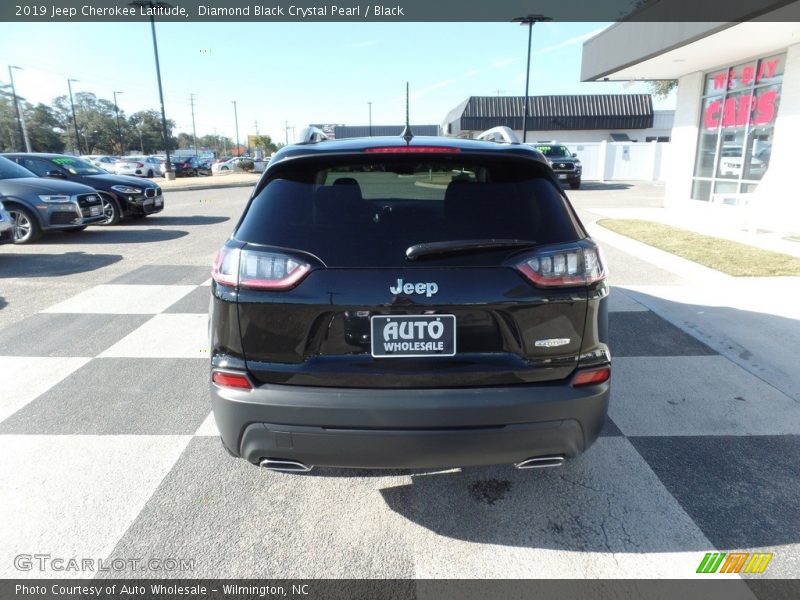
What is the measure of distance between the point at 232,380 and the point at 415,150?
1321 mm

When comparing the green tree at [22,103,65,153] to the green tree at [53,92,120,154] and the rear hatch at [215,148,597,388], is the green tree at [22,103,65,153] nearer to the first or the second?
the green tree at [53,92,120,154]

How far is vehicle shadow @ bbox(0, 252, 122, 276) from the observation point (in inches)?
301

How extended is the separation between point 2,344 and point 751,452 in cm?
608

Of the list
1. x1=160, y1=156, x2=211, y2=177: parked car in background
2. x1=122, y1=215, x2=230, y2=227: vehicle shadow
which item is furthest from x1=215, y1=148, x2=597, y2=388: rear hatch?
x1=160, y1=156, x2=211, y2=177: parked car in background

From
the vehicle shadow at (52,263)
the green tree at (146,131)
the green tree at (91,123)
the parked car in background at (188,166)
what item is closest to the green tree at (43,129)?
the green tree at (91,123)

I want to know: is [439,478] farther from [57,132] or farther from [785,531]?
[57,132]

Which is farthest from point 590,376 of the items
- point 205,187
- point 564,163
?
point 205,187

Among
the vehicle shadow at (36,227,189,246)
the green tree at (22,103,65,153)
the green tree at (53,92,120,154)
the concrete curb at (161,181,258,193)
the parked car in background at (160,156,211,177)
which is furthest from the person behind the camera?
the green tree at (53,92,120,154)

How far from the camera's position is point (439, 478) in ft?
9.52

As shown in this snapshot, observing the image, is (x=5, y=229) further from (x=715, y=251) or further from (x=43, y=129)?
(x=43, y=129)

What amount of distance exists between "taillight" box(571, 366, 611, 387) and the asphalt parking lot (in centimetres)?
77

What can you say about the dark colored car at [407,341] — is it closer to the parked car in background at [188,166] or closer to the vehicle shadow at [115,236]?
the vehicle shadow at [115,236]

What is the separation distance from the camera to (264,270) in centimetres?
218

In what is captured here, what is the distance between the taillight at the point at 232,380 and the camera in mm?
2211
